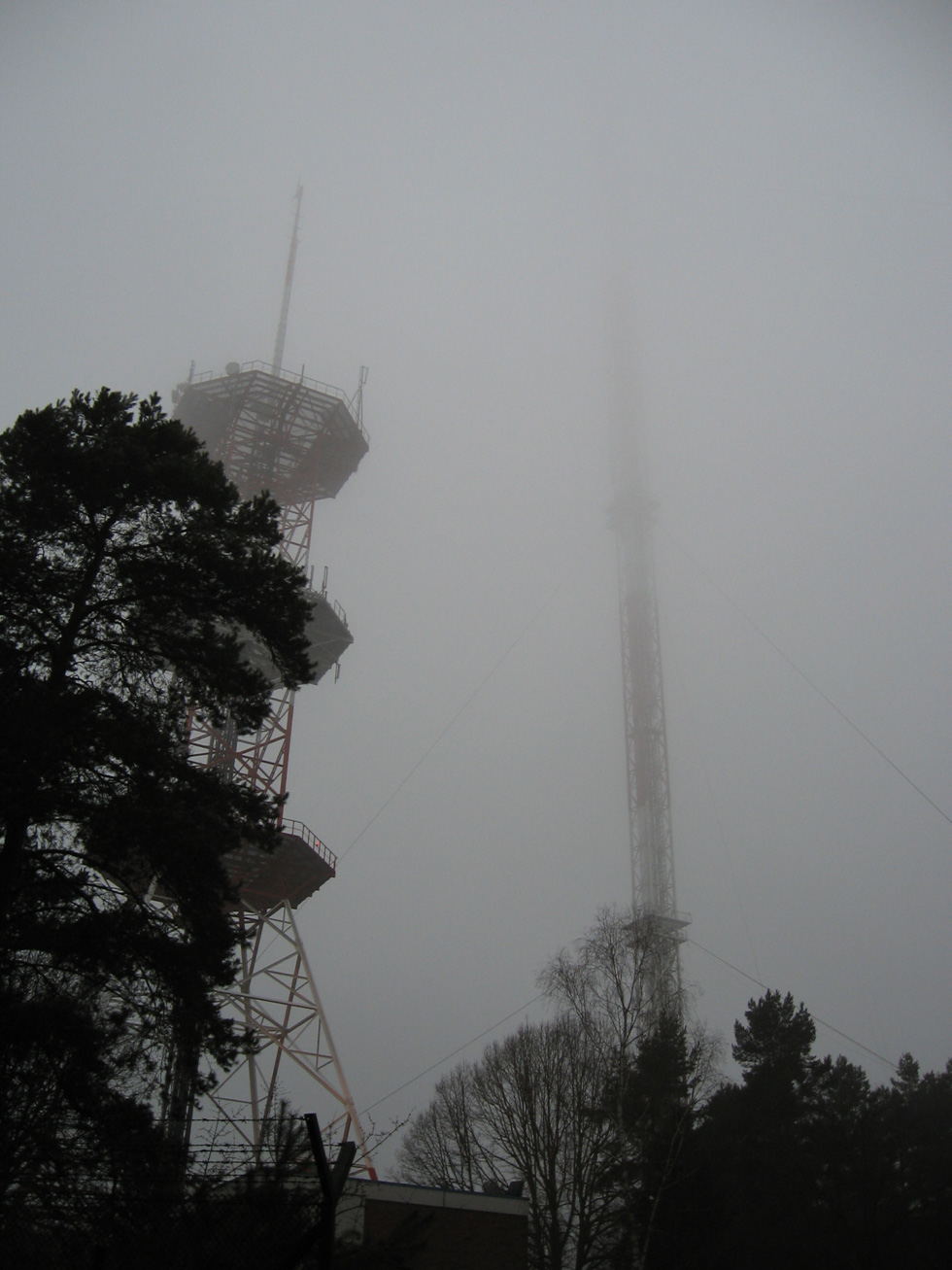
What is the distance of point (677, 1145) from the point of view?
75.1 ft

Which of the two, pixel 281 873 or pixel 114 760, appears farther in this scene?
pixel 281 873

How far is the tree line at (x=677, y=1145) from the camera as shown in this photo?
72.1 ft

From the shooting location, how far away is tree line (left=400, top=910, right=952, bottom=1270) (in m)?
22.0

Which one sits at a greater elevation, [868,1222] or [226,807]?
[226,807]

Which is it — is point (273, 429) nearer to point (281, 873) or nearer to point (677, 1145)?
point (281, 873)

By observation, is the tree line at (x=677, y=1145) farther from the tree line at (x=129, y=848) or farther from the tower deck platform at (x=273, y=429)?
the tower deck platform at (x=273, y=429)

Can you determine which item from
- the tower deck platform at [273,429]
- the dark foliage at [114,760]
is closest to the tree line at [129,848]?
the dark foliage at [114,760]

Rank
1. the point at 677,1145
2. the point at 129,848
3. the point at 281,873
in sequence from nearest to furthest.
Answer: the point at 129,848
the point at 677,1145
the point at 281,873

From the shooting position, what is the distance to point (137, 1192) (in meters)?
9.88

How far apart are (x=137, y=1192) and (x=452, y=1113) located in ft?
89.6

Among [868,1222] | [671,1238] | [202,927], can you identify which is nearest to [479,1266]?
[671,1238]

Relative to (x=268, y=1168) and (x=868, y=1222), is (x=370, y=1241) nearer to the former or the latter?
(x=268, y=1168)

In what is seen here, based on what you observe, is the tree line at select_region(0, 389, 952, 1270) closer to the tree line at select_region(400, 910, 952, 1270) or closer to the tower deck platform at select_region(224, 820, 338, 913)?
the tree line at select_region(400, 910, 952, 1270)

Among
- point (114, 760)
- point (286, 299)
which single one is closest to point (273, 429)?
point (286, 299)
